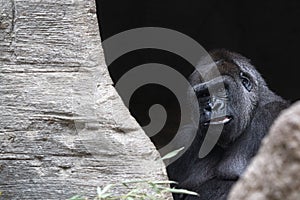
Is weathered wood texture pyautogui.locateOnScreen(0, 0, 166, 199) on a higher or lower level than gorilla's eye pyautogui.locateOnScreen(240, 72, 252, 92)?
higher

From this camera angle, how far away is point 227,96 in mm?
4223

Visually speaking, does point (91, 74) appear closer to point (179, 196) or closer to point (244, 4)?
point (179, 196)

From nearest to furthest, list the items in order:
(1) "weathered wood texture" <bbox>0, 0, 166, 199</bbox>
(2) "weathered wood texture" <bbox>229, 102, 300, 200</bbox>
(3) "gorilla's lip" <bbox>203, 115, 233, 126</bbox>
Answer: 1. (2) "weathered wood texture" <bbox>229, 102, 300, 200</bbox>
2. (1) "weathered wood texture" <bbox>0, 0, 166, 199</bbox>
3. (3) "gorilla's lip" <bbox>203, 115, 233, 126</bbox>

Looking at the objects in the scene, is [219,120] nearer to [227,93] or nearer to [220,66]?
[227,93]

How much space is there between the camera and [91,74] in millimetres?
3305

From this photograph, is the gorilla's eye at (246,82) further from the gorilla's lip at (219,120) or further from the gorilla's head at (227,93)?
the gorilla's lip at (219,120)

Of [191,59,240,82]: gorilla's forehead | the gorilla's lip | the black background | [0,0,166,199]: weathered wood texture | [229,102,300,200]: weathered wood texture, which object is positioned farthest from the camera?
the black background

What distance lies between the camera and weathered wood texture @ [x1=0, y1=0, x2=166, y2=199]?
3.29 metres

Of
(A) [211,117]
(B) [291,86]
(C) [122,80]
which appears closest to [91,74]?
(A) [211,117]

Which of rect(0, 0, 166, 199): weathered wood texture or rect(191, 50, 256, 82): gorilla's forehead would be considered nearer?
rect(0, 0, 166, 199): weathered wood texture

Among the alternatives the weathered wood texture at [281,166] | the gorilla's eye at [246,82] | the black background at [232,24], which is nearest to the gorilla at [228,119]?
the gorilla's eye at [246,82]

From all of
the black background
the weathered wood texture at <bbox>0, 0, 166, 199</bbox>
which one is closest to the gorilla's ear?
the weathered wood texture at <bbox>0, 0, 166, 199</bbox>

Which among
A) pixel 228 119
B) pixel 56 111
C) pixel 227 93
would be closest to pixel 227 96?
pixel 227 93

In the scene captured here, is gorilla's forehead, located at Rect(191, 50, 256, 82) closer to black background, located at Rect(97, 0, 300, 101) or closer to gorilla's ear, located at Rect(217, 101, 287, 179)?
gorilla's ear, located at Rect(217, 101, 287, 179)
